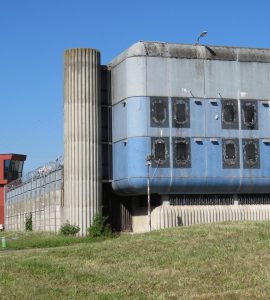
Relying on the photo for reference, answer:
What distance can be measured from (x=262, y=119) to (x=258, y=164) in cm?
399

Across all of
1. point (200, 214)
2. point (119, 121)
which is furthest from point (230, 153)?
point (119, 121)

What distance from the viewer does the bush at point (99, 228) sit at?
170ft

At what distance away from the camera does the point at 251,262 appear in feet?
78.4

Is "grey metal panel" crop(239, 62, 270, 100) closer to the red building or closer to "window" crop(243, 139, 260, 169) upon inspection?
"window" crop(243, 139, 260, 169)

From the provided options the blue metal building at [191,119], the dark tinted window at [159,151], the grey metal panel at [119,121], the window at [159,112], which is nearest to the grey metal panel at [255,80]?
the blue metal building at [191,119]

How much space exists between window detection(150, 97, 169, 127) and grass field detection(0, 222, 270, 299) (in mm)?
20928

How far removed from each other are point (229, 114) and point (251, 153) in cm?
390

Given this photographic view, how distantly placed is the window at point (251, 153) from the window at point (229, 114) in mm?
1819

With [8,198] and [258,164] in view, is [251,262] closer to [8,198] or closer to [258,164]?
[258,164]

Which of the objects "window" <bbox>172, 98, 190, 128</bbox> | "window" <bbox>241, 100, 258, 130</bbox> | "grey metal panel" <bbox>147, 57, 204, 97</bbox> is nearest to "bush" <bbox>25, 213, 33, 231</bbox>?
"window" <bbox>172, 98, 190, 128</bbox>

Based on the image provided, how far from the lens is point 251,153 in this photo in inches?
2202

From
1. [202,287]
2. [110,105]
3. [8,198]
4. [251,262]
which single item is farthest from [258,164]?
[8,198]

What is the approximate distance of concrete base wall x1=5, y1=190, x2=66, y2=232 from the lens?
61.0 m

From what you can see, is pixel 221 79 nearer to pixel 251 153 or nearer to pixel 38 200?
pixel 251 153
